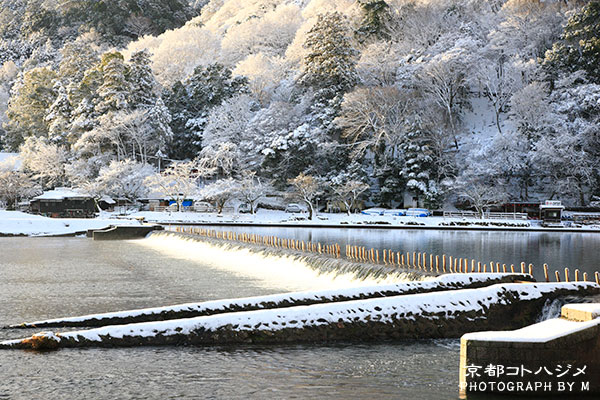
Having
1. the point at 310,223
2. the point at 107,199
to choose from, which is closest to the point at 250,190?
the point at 310,223

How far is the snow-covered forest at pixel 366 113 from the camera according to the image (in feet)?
169

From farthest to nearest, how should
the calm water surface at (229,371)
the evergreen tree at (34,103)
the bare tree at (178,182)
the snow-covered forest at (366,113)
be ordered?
the evergreen tree at (34,103) < the bare tree at (178,182) < the snow-covered forest at (366,113) < the calm water surface at (229,371)

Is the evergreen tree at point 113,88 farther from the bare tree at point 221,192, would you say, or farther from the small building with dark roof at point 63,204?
the bare tree at point 221,192

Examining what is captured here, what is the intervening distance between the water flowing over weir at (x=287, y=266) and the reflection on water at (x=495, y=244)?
21.6 ft

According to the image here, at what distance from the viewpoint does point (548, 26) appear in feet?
199

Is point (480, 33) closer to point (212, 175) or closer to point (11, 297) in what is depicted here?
point (212, 175)

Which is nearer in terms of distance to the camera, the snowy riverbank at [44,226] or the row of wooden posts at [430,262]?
the row of wooden posts at [430,262]

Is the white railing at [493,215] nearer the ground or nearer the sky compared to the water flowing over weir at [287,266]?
nearer the sky

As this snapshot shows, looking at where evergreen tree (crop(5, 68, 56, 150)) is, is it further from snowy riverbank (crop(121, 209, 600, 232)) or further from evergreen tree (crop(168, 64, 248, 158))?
snowy riverbank (crop(121, 209, 600, 232))

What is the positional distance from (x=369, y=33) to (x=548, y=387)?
69973 millimetres

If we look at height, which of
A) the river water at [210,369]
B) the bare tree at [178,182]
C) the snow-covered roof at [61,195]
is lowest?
the river water at [210,369]

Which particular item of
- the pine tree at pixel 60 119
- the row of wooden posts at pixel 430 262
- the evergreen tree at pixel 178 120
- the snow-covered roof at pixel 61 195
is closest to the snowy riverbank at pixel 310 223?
the snow-covered roof at pixel 61 195

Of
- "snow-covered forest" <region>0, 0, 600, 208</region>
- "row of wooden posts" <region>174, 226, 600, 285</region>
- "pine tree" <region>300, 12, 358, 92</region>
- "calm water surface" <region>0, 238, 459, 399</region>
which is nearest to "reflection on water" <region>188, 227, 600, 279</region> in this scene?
"row of wooden posts" <region>174, 226, 600, 285</region>

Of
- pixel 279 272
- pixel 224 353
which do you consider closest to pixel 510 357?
pixel 224 353
